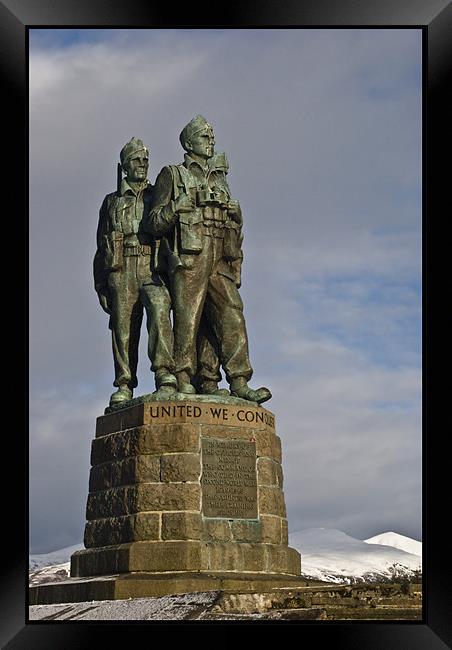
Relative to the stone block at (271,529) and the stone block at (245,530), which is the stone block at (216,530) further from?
the stone block at (271,529)

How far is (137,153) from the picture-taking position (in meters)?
26.6

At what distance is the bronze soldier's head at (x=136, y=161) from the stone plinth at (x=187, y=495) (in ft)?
12.8

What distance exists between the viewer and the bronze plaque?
24.4 metres

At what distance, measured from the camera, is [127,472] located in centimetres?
2470

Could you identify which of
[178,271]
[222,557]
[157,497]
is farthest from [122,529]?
[178,271]

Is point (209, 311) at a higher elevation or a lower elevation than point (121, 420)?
higher

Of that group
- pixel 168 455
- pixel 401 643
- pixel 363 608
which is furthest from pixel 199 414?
pixel 401 643

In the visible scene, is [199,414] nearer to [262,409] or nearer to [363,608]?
[262,409]

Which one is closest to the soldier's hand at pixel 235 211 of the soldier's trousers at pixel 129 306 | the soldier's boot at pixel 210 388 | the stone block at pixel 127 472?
the soldier's trousers at pixel 129 306

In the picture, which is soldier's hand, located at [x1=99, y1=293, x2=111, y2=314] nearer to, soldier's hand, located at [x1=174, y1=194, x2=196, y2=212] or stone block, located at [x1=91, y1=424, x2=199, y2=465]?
soldier's hand, located at [x1=174, y1=194, x2=196, y2=212]

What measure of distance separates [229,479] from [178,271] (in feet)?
11.0

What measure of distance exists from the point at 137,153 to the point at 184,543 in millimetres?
6542

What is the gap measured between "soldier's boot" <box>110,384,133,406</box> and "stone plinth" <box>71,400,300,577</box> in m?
0.38

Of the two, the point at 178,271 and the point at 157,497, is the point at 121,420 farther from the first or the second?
the point at 178,271
